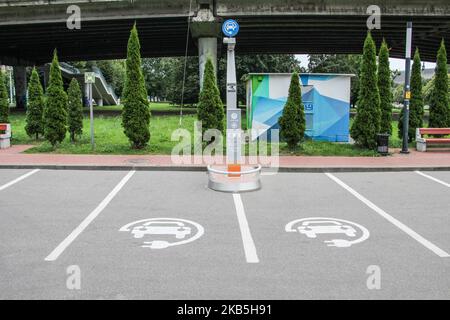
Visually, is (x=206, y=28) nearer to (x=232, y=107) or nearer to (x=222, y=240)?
(x=232, y=107)

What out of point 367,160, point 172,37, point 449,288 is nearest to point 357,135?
point 367,160

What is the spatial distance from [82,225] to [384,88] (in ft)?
43.3

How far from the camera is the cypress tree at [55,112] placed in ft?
50.9

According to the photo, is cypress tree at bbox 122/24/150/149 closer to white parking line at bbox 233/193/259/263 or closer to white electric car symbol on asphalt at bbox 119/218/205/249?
white parking line at bbox 233/193/259/263

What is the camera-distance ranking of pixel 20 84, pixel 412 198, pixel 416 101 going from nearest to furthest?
pixel 412 198
pixel 416 101
pixel 20 84

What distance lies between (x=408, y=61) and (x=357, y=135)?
298 cm

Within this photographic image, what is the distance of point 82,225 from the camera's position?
754 cm

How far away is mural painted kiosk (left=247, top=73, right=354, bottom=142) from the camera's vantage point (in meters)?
17.7

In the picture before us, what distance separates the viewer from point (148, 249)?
6.30 m

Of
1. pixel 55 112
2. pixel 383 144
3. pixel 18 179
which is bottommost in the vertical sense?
pixel 18 179

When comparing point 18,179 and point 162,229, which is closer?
point 162,229

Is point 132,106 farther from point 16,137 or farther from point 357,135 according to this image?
point 357,135

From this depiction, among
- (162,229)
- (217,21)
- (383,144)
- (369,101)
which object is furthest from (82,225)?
(217,21)

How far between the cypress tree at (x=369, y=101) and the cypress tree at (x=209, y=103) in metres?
5.06
